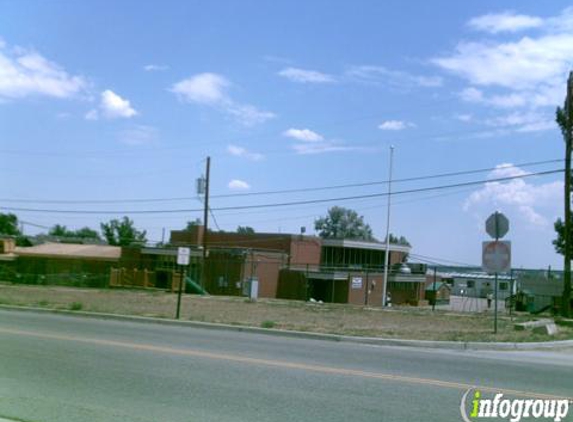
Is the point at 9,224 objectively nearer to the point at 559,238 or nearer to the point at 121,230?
the point at 121,230

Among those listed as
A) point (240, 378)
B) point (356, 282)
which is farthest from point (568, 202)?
point (356, 282)

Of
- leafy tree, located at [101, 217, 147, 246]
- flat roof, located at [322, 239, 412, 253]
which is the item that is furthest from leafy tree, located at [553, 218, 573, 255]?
leafy tree, located at [101, 217, 147, 246]

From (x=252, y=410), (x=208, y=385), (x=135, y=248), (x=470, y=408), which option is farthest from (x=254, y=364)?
(x=135, y=248)

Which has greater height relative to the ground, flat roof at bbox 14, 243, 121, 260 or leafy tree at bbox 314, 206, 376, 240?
leafy tree at bbox 314, 206, 376, 240

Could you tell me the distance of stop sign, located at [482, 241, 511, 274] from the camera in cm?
1772

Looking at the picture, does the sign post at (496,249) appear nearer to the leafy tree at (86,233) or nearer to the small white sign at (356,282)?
the small white sign at (356,282)

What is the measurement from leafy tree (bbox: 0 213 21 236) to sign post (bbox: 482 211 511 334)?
101 metres

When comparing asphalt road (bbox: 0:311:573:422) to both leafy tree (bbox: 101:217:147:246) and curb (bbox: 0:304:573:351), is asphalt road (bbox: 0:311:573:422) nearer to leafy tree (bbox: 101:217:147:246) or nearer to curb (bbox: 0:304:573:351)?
curb (bbox: 0:304:573:351)

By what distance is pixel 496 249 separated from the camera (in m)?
17.9

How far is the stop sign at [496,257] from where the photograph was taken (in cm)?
1772

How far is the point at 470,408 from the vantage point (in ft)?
26.9

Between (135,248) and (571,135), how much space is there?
4070cm

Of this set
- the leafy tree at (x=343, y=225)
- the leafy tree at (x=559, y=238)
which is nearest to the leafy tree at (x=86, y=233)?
the leafy tree at (x=343, y=225)

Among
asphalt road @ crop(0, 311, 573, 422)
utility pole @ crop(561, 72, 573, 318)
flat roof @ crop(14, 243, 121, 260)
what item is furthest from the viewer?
flat roof @ crop(14, 243, 121, 260)
